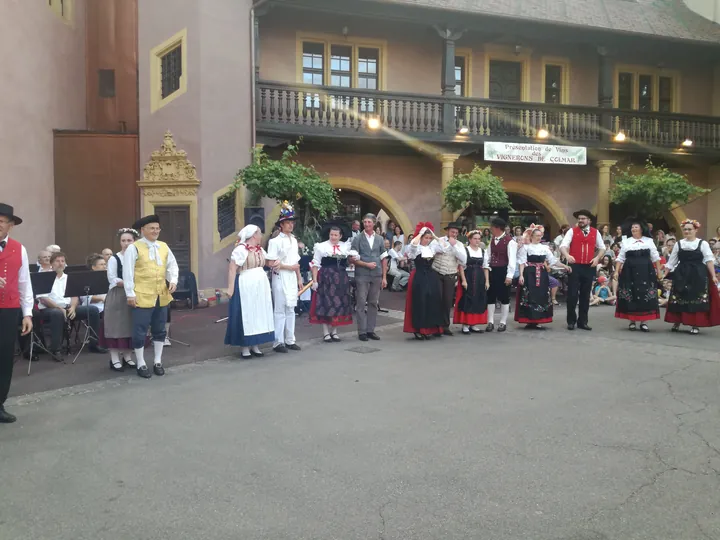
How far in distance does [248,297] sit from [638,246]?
21.8 ft

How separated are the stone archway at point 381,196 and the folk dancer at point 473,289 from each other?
871cm

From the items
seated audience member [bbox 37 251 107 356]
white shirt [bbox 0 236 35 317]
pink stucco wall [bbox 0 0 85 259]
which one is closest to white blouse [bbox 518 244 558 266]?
seated audience member [bbox 37 251 107 356]

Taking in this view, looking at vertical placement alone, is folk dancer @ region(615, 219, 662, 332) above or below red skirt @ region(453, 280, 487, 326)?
above

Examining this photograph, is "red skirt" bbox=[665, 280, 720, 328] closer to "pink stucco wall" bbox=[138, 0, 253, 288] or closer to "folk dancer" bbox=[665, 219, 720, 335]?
"folk dancer" bbox=[665, 219, 720, 335]

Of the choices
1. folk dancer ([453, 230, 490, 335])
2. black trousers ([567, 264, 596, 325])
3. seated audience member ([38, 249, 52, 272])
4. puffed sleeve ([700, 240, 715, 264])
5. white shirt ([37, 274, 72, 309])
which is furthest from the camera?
black trousers ([567, 264, 596, 325])

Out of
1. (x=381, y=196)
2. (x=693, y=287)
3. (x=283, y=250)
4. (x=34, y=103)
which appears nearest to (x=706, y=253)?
(x=693, y=287)

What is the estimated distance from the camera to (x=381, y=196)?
18.8m

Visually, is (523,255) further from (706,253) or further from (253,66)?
(253,66)

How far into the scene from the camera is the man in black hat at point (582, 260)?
34.4 feet

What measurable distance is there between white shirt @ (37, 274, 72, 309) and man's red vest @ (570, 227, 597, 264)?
26.9ft

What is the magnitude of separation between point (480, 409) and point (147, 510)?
3.05 meters

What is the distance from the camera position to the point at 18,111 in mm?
13180

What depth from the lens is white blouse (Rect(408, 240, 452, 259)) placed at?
9430 millimetres

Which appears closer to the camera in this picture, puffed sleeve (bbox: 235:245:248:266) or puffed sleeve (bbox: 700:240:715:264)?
puffed sleeve (bbox: 235:245:248:266)
